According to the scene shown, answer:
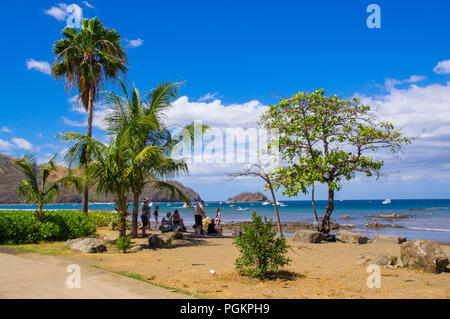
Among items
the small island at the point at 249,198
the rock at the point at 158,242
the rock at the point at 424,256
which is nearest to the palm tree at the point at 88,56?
the rock at the point at 158,242

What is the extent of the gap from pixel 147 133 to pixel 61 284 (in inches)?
396

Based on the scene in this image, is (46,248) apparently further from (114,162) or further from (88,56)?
(88,56)

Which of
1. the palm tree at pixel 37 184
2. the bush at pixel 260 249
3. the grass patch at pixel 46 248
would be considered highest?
the palm tree at pixel 37 184

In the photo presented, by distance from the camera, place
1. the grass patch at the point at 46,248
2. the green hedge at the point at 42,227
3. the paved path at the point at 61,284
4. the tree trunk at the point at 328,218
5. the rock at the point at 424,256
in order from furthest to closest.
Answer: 1. the tree trunk at the point at 328,218
2. the green hedge at the point at 42,227
3. the grass patch at the point at 46,248
4. the rock at the point at 424,256
5. the paved path at the point at 61,284

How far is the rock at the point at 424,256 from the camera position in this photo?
815 centimetres

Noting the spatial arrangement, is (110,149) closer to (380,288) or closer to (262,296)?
(262,296)

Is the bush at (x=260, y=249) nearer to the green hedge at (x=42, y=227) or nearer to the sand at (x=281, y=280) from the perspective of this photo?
the sand at (x=281, y=280)

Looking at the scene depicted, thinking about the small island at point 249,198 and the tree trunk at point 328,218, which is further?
the small island at point 249,198

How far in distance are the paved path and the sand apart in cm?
92

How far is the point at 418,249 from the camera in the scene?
8.55 metres

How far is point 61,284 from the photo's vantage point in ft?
19.8

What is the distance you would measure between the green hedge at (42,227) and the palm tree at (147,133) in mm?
2386

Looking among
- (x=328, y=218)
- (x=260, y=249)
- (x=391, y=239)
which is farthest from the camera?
(x=391, y=239)

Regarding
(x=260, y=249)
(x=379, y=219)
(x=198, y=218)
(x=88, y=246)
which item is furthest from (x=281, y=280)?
(x=379, y=219)
